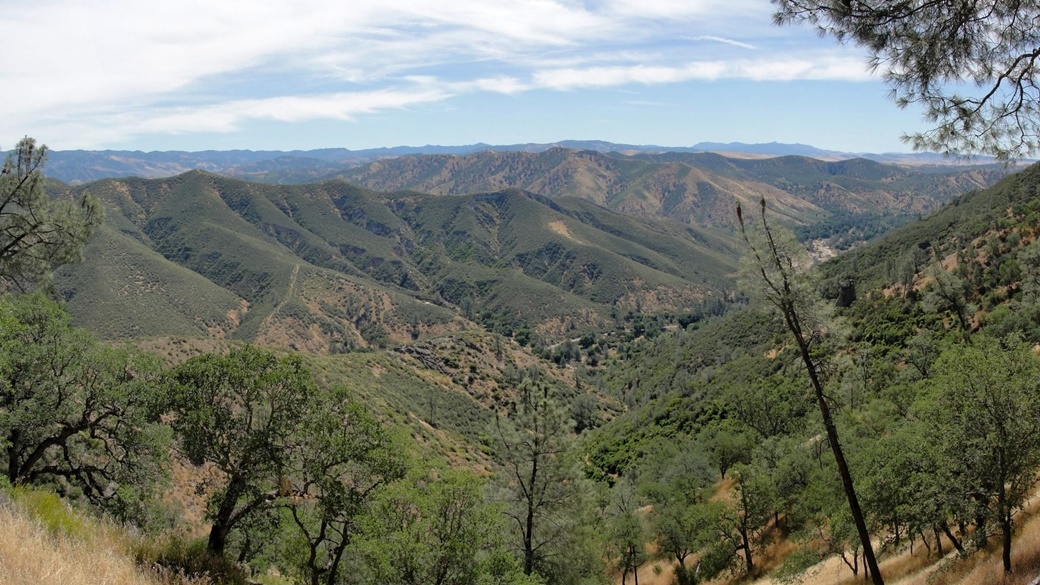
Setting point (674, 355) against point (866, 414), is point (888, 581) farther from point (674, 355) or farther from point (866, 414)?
point (674, 355)

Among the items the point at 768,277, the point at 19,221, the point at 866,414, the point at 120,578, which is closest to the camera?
the point at 120,578

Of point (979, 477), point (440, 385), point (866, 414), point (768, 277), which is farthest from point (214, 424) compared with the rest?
point (440, 385)

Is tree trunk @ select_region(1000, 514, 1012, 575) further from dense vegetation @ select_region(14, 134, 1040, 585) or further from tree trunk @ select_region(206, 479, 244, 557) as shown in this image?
tree trunk @ select_region(206, 479, 244, 557)

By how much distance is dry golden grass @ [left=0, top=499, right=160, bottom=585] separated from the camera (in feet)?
21.6

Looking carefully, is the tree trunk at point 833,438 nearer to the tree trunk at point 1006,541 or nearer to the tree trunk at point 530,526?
the tree trunk at point 1006,541

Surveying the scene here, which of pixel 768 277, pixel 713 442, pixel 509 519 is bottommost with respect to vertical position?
pixel 713 442

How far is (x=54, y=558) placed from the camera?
7.07 meters

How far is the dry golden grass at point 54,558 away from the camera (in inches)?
259

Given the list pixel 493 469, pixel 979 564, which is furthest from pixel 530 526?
pixel 979 564

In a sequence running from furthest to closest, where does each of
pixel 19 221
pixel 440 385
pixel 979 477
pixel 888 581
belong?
pixel 440 385 < pixel 888 581 < pixel 19 221 < pixel 979 477

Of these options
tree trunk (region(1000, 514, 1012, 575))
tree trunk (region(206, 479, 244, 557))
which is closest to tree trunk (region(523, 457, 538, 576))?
tree trunk (region(206, 479, 244, 557))

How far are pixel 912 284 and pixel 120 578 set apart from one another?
311 feet

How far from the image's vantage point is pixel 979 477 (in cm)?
1308

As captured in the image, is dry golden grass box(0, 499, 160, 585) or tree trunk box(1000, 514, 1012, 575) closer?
dry golden grass box(0, 499, 160, 585)
